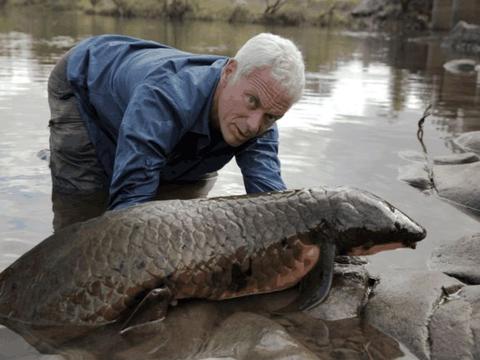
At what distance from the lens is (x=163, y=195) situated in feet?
17.5

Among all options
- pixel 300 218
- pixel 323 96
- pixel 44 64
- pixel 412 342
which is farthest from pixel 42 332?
pixel 44 64

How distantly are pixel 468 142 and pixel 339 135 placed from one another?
5.22 ft

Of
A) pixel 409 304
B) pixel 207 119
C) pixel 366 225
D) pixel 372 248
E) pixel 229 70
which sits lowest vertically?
pixel 409 304

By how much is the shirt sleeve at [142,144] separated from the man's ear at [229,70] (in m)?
0.35

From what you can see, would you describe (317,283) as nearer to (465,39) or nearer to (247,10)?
(465,39)

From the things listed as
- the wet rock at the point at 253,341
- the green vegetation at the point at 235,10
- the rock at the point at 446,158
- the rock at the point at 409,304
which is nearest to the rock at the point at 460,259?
the rock at the point at 409,304

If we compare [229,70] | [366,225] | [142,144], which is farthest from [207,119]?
[366,225]

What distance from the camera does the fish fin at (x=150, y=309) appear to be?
3162mm

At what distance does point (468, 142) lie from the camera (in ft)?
25.4

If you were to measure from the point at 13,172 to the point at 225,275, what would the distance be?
3.24 meters

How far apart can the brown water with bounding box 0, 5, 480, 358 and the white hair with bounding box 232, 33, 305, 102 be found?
1.45 metres

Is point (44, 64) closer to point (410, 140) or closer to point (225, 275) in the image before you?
point (410, 140)

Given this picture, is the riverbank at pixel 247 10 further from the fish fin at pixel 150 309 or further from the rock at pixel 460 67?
the fish fin at pixel 150 309

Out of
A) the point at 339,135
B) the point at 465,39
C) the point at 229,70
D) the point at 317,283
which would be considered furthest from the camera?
the point at 465,39
